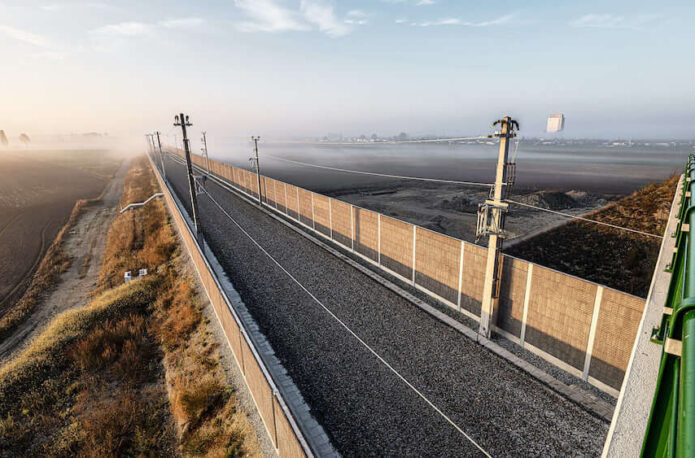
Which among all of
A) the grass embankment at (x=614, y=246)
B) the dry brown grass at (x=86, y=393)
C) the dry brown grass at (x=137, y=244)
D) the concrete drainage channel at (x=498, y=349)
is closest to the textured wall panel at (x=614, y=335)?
the concrete drainage channel at (x=498, y=349)

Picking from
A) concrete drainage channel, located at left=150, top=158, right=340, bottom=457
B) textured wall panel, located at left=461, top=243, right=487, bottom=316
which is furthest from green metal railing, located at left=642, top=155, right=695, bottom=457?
textured wall panel, located at left=461, top=243, right=487, bottom=316

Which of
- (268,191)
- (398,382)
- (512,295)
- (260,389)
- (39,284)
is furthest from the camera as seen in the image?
(268,191)

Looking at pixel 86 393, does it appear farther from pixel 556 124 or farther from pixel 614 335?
pixel 556 124

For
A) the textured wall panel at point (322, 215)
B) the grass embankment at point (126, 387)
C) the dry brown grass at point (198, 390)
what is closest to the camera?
the dry brown grass at point (198, 390)

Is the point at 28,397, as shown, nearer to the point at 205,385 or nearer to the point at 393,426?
the point at 205,385

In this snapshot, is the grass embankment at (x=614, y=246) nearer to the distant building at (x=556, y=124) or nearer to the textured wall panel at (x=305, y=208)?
the distant building at (x=556, y=124)

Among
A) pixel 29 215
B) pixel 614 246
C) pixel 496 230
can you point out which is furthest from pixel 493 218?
pixel 29 215
